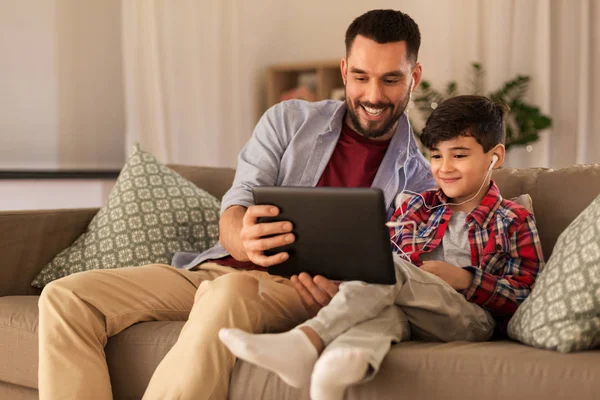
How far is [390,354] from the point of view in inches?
59.3

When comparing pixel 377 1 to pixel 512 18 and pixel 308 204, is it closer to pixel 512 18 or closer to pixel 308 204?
pixel 512 18

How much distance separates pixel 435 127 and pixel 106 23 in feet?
9.10

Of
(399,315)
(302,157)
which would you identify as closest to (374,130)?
(302,157)

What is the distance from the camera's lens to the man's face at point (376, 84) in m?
2.13

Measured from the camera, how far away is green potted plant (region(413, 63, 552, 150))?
414cm

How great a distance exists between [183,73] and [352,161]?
7.70 ft

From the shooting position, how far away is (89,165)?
414cm

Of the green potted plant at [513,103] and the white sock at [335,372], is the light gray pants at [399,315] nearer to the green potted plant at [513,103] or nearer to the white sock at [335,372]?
the white sock at [335,372]

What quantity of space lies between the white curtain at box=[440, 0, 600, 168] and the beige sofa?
85.7 inches

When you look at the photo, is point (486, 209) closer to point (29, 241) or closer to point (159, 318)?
point (159, 318)

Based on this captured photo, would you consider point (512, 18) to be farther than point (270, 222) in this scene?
Yes

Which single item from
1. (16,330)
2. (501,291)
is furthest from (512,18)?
(16,330)

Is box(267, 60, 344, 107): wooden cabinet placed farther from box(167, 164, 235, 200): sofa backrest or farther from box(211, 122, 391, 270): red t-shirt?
box(211, 122, 391, 270): red t-shirt

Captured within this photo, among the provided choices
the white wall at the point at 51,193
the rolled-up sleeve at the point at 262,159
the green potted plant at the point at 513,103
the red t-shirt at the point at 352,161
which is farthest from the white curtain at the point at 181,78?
the red t-shirt at the point at 352,161
